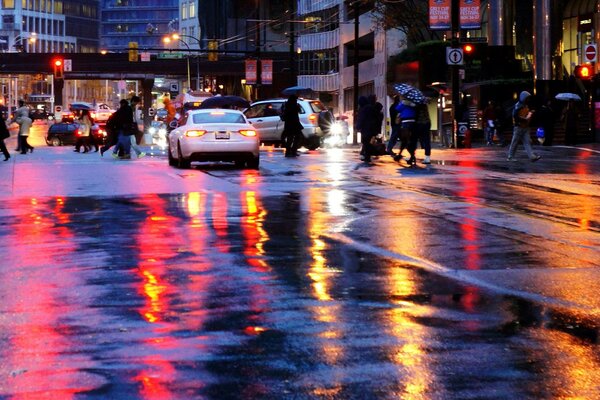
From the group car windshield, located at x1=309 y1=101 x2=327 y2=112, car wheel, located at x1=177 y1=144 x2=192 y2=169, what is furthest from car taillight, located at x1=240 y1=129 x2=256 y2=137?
car windshield, located at x1=309 y1=101 x2=327 y2=112

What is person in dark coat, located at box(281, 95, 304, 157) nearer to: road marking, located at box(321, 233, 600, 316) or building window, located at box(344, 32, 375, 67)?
road marking, located at box(321, 233, 600, 316)

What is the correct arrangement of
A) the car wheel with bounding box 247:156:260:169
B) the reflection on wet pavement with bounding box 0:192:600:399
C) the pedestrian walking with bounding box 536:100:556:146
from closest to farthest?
1. the reflection on wet pavement with bounding box 0:192:600:399
2. the car wheel with bounding box 247:156:260:169
3. the pedestrian walking with bounding box 536:100:556:146

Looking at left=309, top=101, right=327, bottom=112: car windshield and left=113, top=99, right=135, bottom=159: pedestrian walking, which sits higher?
Result: left=309, top=101, right=327, bottom=112: car windshield

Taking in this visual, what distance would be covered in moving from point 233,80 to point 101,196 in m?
127

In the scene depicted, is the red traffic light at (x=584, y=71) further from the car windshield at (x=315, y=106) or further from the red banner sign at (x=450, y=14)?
the car windshield at (x=315, y=106)

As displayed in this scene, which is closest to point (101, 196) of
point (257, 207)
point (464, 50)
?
point (257, 207)

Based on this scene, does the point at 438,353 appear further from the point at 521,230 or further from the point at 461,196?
the point at 461,196

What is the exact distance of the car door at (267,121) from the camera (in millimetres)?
43594

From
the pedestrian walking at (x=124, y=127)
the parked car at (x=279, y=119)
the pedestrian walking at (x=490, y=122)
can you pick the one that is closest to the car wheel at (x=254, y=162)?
the pedestrian walking at (x=124, y=127)

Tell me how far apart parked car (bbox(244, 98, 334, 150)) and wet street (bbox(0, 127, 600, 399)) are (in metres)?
22.4

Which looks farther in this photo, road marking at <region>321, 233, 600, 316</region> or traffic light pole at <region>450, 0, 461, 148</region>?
traffic light pole at <region>450, 0, 461, 148</region>

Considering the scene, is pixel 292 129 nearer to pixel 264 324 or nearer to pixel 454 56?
pixel 454 56

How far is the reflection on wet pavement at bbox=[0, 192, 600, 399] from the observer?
6477 millimetres

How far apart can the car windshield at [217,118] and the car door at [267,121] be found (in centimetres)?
1443
